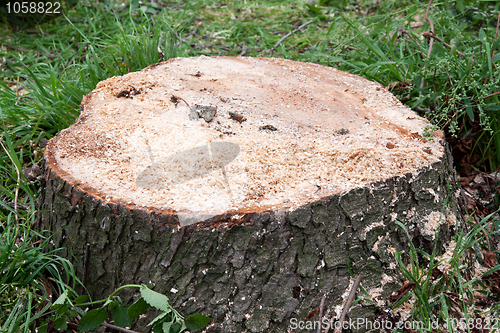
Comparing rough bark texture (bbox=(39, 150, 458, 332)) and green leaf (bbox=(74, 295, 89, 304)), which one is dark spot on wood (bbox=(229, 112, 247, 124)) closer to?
rough bark texture (bbox=(39, 150, 458, 332))

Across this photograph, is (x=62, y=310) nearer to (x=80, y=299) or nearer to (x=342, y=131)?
(x=80, y=299)

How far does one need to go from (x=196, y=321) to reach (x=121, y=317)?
10.1 inches

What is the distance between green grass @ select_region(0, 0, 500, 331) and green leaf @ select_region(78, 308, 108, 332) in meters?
0.18

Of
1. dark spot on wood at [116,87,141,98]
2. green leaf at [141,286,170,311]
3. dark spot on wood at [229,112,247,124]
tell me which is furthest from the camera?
dark spot on wood at [116,87,141,98]

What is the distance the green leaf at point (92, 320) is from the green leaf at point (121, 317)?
0.04 m

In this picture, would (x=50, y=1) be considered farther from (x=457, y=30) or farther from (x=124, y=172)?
(x=457, y=30)

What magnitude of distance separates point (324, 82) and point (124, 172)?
119 cm

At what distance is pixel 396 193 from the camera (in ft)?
4.98

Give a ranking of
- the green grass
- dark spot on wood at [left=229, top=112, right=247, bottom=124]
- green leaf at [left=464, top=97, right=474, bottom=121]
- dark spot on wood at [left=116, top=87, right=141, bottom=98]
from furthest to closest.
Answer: green leaf at [left=464, top=97, right=474, bottom=121] → dark spot on wood at [left=116, top=87, right=141, bottom=98] → dark spot on wood at [left=229, top=112, right=247, bottom=124] → the green grass

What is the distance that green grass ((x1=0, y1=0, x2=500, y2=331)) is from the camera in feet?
5.48

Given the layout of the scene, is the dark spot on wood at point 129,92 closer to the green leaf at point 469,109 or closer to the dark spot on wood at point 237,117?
the dark spot on wood at point 237,117

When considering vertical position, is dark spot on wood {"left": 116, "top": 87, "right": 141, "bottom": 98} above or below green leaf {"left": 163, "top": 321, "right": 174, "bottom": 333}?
above

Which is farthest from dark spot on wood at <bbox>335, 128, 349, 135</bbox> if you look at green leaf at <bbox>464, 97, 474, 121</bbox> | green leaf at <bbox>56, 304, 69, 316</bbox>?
green leaf at <bbox>56, 304, 69, 316</bbox>

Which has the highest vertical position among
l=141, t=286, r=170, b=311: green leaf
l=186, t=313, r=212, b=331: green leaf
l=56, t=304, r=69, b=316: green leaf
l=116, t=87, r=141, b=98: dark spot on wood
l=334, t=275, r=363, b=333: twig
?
l=116, t=87, r=141, b=98: dark spot on wood
